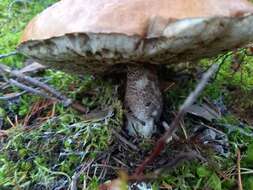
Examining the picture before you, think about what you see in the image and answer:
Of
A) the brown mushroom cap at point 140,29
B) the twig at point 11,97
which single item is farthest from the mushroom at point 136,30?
the twig at point 11,97

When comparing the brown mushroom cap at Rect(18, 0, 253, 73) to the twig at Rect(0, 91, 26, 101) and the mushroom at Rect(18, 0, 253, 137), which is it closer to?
the mushroom at Rect(18, 0, 253, 137)

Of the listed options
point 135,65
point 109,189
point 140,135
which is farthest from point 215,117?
point 109,189

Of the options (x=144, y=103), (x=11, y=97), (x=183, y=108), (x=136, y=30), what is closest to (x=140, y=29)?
(x=136, y=30)

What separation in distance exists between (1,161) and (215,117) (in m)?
0.89

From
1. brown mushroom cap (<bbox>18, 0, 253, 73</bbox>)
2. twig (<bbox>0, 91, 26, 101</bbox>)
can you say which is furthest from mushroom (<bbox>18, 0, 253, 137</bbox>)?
twig (<bbox>0, 91, 26, 101</bbox>)

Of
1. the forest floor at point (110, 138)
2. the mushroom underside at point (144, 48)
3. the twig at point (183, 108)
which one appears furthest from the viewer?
the forest floor at point (110, 138)

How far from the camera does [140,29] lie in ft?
3.54

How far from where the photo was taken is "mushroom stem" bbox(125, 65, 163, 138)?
1.54 meters

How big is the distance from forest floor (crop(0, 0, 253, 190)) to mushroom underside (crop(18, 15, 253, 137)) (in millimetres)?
124

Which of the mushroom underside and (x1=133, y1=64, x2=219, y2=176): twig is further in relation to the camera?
the mushroom underside

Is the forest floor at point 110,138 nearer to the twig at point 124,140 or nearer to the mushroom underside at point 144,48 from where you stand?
the twig at point 124,140

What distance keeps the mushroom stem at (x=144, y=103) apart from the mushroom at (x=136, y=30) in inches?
8.4

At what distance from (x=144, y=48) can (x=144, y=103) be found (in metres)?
0.46

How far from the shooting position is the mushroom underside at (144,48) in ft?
3.48
